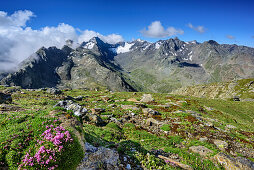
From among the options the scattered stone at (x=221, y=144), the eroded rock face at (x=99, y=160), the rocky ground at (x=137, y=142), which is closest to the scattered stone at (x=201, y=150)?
the rocky ground at (x=137, y=142)

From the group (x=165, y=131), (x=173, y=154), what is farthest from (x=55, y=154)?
(x=165, y=131)

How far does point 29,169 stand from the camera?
6445mm

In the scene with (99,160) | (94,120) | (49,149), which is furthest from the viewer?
(94,120)

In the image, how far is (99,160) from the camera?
30.9 ft

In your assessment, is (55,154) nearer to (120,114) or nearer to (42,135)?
(42,135)

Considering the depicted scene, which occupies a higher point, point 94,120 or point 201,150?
point 94,120

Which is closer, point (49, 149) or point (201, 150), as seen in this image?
point (49, 149)

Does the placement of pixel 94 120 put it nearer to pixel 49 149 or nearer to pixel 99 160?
pixel 99 160

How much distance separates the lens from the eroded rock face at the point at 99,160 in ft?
28.9

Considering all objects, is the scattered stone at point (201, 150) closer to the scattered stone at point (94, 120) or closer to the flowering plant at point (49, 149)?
the scattered stone at point (94, 120)

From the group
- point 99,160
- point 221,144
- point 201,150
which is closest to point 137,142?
point 201,150

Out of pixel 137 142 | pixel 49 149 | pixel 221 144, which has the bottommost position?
pixel 221 144

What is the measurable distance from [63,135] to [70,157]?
4.44ft

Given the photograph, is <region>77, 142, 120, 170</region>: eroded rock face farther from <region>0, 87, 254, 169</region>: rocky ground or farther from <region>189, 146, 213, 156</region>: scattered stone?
<region>189, 146, 213, 156</region>: scattered stone
